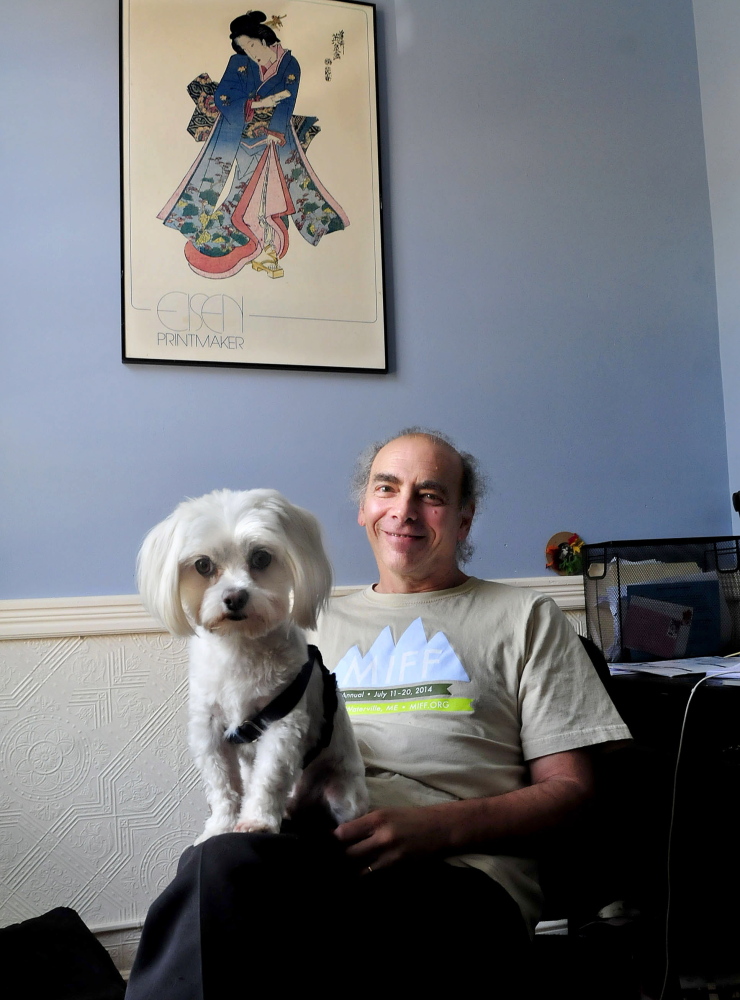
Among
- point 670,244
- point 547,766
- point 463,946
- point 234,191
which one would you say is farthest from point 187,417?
point 670,244

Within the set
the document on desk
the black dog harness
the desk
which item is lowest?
the desk

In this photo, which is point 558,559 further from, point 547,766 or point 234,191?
point 234,191

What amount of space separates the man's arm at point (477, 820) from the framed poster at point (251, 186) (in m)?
1.24

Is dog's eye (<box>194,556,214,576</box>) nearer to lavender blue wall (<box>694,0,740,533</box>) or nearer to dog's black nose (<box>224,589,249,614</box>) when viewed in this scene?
dog's black nose (<box>224,589,249,614</box>)

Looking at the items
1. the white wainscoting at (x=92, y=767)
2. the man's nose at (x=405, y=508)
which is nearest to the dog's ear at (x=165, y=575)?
the man's nose at (x=405, y=508)

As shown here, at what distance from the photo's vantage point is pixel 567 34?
2.46 metres

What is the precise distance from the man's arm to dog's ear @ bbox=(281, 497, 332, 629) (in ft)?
1.00

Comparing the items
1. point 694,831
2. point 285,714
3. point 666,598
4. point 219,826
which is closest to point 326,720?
point 285,714

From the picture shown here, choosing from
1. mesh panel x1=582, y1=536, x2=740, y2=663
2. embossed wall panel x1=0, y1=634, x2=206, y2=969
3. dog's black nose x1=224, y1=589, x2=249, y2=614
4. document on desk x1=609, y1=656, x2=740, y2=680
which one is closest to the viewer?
dog's black nose x1=224, y1=589, x2=249, y2=614

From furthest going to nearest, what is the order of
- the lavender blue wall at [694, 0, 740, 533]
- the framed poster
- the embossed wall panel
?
the lavender blue wall at [694, 0, 740, 533]
the framed poster
the embossed wall panel

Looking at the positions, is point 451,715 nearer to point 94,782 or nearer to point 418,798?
point 418,798

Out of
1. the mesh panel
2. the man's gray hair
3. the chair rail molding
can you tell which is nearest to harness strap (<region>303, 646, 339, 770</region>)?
the man's gray hair

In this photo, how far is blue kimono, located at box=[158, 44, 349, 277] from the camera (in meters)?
2.09

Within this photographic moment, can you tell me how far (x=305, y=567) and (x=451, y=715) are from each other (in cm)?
43
